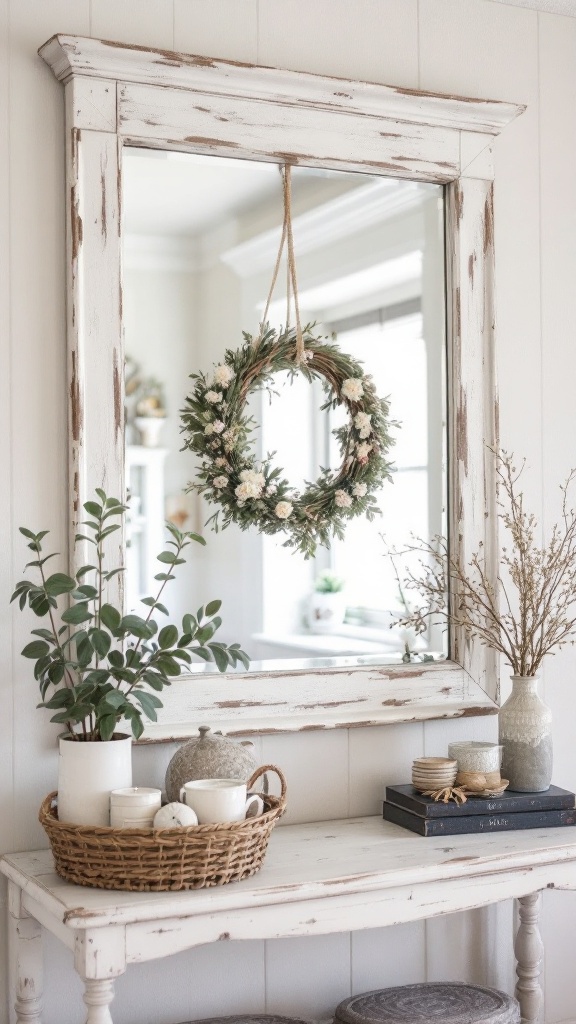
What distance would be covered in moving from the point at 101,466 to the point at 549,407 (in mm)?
1062

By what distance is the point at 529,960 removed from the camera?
2.40 m

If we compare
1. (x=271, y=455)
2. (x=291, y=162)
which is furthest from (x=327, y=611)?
(x=291, y=162)

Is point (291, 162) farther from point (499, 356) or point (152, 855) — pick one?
point (152, 855)

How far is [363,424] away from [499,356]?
402mm

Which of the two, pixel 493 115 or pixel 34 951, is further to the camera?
pixel 493 115

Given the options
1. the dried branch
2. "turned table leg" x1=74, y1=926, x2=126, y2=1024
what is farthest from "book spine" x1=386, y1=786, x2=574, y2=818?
"turned table leg" x1=74, y1=926, x2=126, y2=1024

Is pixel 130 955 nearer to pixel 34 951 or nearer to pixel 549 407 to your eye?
pixel 34 951

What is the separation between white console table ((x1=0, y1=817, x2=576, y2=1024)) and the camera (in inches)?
66.9

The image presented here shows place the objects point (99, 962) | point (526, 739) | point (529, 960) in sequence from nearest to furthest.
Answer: point (99, 962)
point (526, 739)
point (529, 960)

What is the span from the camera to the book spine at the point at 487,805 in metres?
2.13

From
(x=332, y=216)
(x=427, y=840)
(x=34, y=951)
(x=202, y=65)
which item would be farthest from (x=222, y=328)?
(x=34, y=951)

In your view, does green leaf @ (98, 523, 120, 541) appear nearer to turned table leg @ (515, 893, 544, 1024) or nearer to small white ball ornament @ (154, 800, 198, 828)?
small white ball ornament @ (154, 800, 198, 828)

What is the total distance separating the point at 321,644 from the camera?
237cm

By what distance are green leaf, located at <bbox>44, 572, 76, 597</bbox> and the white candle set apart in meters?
0.35
